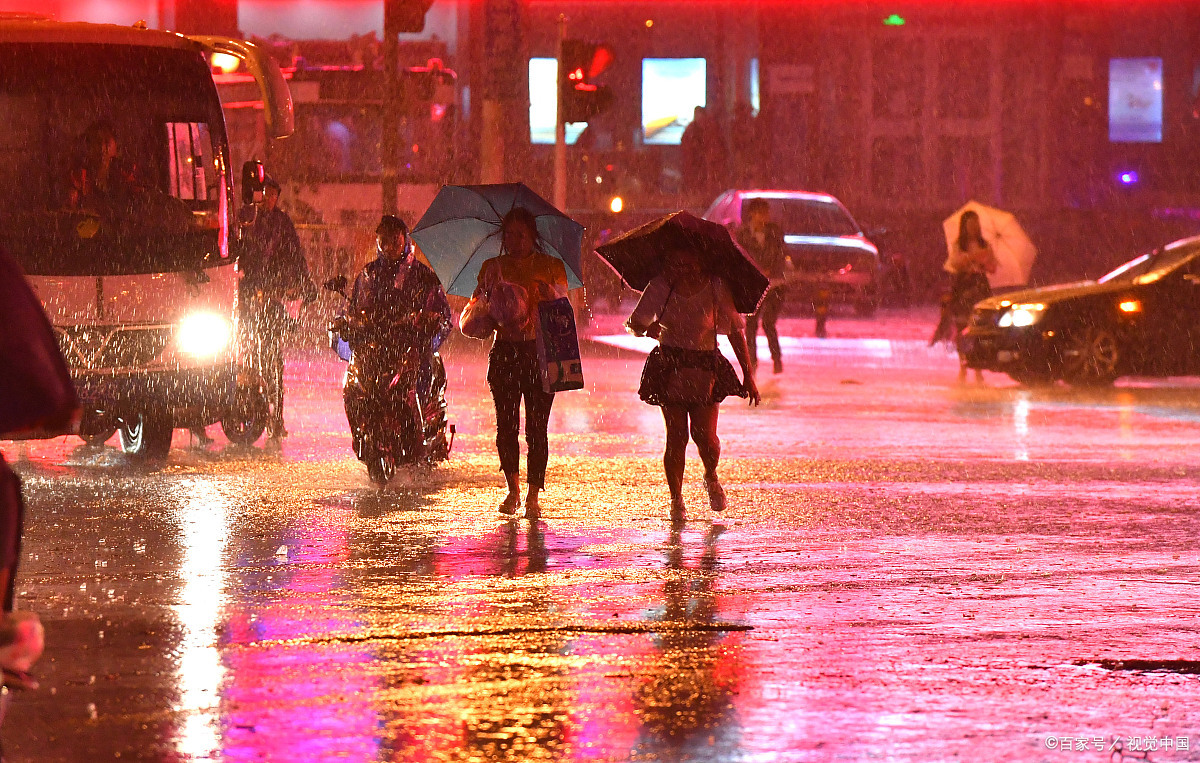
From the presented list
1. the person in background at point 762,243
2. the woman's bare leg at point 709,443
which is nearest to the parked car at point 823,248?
the person in background at point 762,243

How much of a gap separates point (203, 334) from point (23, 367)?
336 inches

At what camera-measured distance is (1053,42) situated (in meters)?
46.5

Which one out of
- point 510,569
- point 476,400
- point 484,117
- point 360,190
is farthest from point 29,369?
point 360,190

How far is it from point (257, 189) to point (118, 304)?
1.27 meters

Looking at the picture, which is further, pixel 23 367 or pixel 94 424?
pixel 94 424

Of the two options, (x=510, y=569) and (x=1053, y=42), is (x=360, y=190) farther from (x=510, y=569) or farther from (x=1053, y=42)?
(x=1053, y=42)

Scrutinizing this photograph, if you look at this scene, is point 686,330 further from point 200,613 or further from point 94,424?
point 94,424

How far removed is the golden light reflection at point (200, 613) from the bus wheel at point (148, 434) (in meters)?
1.25

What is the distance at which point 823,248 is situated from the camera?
95.9ft

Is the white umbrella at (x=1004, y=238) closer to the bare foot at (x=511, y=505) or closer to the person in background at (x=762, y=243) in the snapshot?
the person in background at (x=762, y=243)

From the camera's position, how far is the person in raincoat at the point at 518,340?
32.1 ft

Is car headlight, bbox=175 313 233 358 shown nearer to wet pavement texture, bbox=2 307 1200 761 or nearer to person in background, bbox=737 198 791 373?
wet pavement texture, bbox=2 307 1200 761

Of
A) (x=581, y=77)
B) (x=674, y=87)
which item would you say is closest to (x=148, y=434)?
(x=581, y=77)

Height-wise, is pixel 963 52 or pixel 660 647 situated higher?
pixel 963 52
